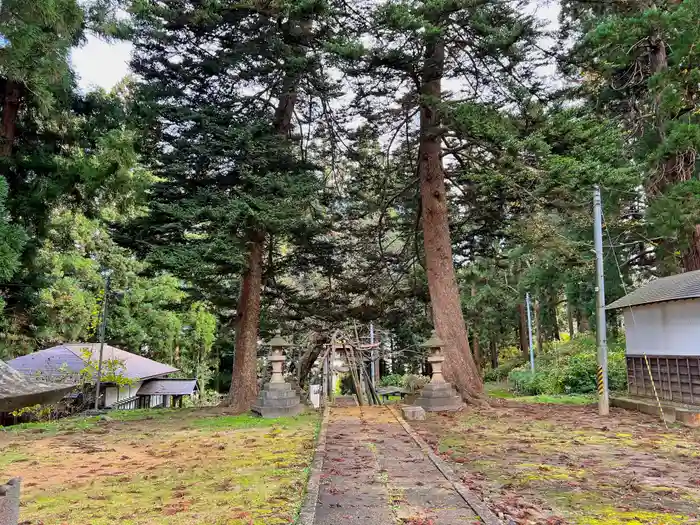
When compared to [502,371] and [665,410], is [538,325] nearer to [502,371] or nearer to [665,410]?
[502,371]

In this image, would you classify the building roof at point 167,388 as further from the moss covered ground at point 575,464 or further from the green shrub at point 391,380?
the moss covered ground at point 575,464

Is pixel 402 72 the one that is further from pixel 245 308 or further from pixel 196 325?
pixel 196 325

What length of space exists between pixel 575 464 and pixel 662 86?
8851 mm

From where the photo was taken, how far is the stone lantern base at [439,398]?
1176cm

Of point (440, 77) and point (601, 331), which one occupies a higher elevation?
point (440, 77)

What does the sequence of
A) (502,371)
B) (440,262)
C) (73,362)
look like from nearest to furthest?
(440,262)
(73,362)
(502,371)

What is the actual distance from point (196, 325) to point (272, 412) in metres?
16.9

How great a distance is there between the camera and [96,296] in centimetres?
2103

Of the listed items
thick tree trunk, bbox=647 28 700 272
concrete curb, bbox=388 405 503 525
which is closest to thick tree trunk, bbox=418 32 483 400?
concrete curb, bbox=388 405 503 525

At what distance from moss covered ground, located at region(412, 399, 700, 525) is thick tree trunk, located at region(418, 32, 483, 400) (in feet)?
5.48

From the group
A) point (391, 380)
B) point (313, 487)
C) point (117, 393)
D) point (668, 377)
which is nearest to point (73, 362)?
point (117, 393)

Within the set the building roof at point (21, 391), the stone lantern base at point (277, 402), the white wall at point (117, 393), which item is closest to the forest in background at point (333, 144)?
the stone lantern base at point (277, 402)

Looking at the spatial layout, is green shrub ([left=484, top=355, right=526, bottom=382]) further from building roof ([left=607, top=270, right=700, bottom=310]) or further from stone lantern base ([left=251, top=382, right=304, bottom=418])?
stone lantern base ([left=251, top=382, right=304, bottom=418])

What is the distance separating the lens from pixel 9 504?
8.29 feet
